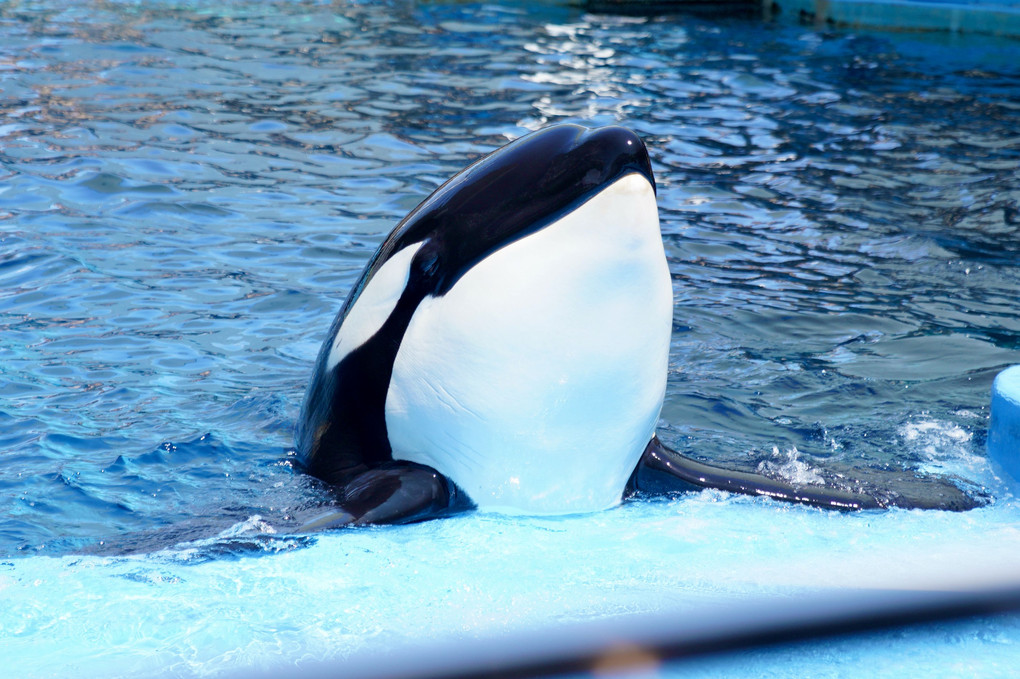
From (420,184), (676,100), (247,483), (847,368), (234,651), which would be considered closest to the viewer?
(234,651)

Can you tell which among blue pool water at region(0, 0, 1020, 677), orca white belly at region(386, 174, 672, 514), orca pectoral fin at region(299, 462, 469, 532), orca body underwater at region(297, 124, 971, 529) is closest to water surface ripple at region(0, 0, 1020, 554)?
blue pool water at region(0, 0, 1020, 677)

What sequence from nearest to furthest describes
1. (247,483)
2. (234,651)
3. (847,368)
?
Answer: (234,651) → (247,483) → (847,368)

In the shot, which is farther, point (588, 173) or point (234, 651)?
point (588, 173)

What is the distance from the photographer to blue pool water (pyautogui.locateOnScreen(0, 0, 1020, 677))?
283 centimetres

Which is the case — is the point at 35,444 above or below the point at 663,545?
below

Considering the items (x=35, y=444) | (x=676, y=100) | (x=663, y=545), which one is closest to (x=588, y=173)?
(x=663, y=545)

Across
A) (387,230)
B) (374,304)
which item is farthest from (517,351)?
(387,230)

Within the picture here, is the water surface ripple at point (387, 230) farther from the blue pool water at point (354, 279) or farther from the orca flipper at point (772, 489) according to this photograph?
the orca flipper at point (772, 489)

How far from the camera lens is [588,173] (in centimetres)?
309

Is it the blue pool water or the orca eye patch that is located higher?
the orca eye patch

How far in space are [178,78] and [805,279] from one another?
8.59 meters

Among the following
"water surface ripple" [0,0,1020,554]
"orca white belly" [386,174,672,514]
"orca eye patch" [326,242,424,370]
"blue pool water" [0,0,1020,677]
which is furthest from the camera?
"water surface ripple" [0,0,1020,554]

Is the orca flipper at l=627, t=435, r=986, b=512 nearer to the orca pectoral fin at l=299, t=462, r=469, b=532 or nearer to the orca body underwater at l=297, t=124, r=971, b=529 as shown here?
the orca body underwater at l=297, t=124, r=971, b=529

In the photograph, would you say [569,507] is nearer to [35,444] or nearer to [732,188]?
[35,444]
